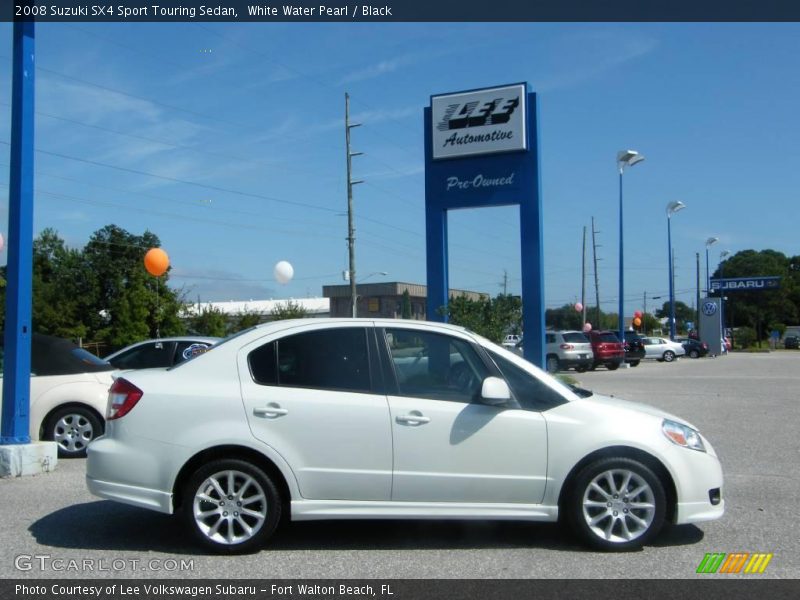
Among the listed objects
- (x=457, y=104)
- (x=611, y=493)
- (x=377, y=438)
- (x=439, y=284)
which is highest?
(x=457, y=104)

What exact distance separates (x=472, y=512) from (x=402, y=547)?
2.01 feet

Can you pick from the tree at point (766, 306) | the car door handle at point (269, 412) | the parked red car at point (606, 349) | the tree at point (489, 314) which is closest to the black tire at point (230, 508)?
the car door handle at point (269, 412)

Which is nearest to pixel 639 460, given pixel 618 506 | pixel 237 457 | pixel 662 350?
pixel 618 506

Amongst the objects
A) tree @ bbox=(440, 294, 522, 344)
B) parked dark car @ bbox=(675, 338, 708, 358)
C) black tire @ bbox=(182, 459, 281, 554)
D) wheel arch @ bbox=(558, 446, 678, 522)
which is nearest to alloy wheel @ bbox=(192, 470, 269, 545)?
black tire @ bbox=(182, 459, 281, 554)

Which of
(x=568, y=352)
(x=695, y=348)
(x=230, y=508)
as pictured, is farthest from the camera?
(x=695, y=348)

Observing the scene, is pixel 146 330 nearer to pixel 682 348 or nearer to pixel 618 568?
pixel 682 348

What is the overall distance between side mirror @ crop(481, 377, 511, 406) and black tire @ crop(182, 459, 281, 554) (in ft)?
5.29

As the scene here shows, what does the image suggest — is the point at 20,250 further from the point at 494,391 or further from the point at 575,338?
the point at 575,338

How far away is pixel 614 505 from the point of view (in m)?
5.50

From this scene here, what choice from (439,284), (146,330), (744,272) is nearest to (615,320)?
(744,272)

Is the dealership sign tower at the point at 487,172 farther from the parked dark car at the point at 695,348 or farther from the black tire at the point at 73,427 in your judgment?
the parked dark car at the point at 695,348

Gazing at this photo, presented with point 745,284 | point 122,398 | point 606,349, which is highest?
point 745,284

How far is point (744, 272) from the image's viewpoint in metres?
102
